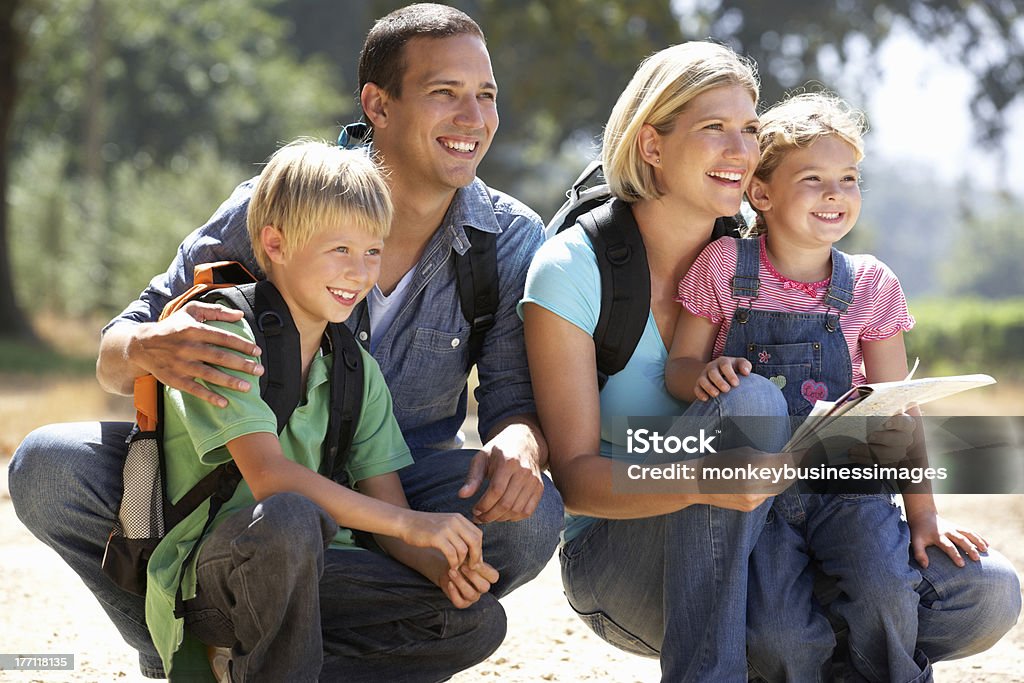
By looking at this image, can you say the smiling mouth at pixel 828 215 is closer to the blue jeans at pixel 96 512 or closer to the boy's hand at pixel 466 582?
the blue jeans at pixel 96 512

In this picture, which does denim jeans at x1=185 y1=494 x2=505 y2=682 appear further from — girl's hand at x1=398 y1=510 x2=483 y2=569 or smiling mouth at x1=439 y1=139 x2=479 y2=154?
smiling mouth at x1=439 y1=139 x2=479 y2=154

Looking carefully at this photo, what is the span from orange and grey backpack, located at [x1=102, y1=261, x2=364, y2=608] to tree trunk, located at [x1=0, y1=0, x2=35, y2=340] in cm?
1181

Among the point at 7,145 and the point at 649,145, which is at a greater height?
the point at 7,145

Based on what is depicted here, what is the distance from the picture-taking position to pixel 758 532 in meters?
3.01

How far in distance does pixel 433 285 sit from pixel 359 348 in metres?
0.47

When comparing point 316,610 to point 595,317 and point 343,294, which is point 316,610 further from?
point 595,317

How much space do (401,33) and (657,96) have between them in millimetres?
836

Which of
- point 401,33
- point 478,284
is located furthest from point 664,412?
point 401,33

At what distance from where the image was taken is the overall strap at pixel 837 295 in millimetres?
3314

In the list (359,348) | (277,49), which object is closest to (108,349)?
(359,348)

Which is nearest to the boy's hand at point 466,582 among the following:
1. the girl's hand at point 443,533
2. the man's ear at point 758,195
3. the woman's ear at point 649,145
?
the girl's hand at point 443,533

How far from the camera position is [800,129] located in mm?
3439

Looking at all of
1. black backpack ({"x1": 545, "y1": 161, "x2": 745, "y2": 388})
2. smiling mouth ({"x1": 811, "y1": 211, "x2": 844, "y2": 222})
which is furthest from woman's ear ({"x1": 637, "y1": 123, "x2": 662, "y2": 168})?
smiling mouth ({"x1": 811, "y1": 211, "x2": 844, "y2": 222})

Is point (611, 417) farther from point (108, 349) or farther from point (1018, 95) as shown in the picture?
point (1018, 95)
